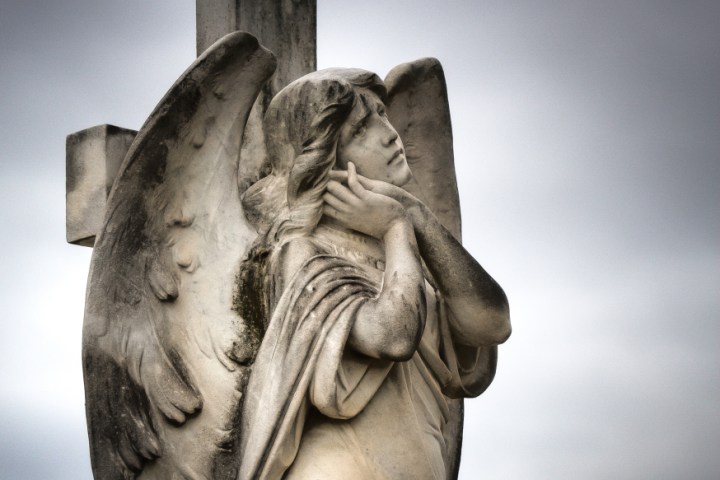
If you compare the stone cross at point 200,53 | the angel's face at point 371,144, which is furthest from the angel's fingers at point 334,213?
the stone cross at point 200,53

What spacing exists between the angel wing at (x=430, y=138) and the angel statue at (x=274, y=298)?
812 mm

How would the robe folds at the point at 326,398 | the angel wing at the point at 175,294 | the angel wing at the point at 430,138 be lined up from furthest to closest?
the angel wing at the point at 430,138
the angel wing at the point at 175,294
the robe folds at the point at 326,398

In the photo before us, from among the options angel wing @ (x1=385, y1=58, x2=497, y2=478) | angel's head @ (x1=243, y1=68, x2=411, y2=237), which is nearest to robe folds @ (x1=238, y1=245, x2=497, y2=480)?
angel's head @ (x1=243, y1=68, x2=411, y2=237)

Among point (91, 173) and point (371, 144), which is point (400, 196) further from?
point (91, 173)

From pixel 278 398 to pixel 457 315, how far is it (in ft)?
3.62

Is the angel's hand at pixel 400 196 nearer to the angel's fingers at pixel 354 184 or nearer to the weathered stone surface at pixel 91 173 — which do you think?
the angel's fingers at pixel 354 184

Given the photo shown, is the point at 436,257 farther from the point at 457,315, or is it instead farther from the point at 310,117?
the point at 310,117

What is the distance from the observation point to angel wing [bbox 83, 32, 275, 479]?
791cm

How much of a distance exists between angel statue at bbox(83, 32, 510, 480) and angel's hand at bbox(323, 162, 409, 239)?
0.03 ft

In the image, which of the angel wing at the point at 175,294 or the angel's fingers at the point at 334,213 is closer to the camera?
the angel wing at the point at 175,294

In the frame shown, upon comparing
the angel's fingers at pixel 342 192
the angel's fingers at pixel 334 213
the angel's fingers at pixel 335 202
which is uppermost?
the angel's fingers at pixel 342 192

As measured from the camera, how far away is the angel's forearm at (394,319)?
7742mm

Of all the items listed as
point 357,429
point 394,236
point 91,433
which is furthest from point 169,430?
point 394,236

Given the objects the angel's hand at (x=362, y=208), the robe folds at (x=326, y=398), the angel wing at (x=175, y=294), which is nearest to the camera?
the robe folds at (x=326, y=398)
